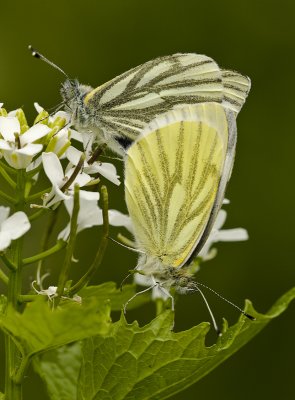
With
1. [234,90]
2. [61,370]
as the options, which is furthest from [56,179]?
[234,90]

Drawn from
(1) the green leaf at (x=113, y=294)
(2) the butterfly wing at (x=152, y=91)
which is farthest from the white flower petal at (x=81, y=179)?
(2) the butterfly wing at (x=152, y=91)

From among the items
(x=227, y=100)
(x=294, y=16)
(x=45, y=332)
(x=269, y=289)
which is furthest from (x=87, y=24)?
(x=45, y=332)

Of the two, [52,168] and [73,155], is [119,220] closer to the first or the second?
[73,155]

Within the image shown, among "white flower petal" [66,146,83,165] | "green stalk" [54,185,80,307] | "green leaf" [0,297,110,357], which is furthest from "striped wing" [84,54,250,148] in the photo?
"green leaf" [0,297,110,357]

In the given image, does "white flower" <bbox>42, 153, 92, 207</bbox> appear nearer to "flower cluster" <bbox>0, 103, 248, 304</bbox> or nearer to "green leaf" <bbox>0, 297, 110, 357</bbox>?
"flower cluster" <bbox>0, 103, 248, 304</bbox>

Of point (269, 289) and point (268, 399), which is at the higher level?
point (269, 289)

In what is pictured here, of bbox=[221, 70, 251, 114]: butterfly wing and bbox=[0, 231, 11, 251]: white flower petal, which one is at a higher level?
bbox=[221, 70, 251, 114]: butterfly wing

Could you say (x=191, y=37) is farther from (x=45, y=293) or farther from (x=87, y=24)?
(x=45, y=293)
